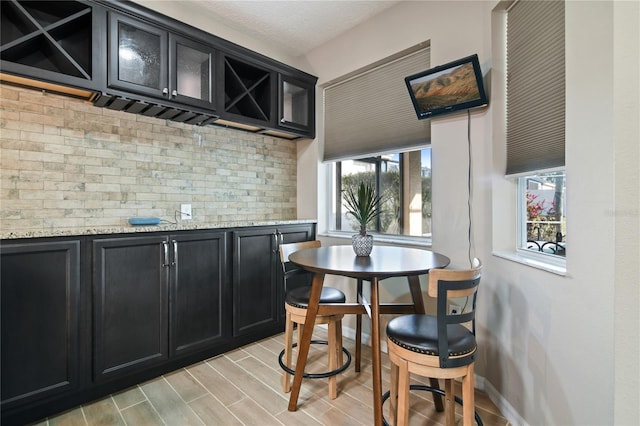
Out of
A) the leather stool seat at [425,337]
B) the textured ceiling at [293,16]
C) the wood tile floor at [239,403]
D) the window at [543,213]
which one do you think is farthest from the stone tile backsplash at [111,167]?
the window at [543,213]

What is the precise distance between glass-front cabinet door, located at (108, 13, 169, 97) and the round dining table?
164 cm

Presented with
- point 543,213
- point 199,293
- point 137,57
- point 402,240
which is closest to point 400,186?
point 402,240

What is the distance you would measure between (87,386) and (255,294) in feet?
4.19

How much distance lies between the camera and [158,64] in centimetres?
229

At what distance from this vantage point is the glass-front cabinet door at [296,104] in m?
3.12

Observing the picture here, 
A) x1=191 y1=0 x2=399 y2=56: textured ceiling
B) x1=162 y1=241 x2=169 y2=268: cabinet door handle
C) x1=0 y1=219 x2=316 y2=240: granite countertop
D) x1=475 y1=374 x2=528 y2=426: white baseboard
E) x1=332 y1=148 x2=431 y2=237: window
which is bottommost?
x1=475 y1=374 x2=528 y2=426: white baseboard

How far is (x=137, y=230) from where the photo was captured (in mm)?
2113

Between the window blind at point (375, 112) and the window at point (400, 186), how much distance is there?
0.19 metres

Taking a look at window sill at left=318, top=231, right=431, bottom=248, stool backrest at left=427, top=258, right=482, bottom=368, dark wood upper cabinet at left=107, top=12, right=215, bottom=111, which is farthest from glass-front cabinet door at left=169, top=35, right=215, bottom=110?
stool backrest at left=427, top=258, right=482, bottom=368

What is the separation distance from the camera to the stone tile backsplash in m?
2.05

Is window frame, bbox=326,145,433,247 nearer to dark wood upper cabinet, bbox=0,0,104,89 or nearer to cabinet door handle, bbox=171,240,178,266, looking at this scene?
cabinet door handle, bbox=171,240,178,266

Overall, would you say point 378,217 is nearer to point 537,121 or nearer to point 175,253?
point 537,121

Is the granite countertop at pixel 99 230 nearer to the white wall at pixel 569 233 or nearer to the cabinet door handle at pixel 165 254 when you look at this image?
the cabinet door handle at pixel 165 254

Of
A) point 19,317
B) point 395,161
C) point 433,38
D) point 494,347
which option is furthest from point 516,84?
point 19,317
